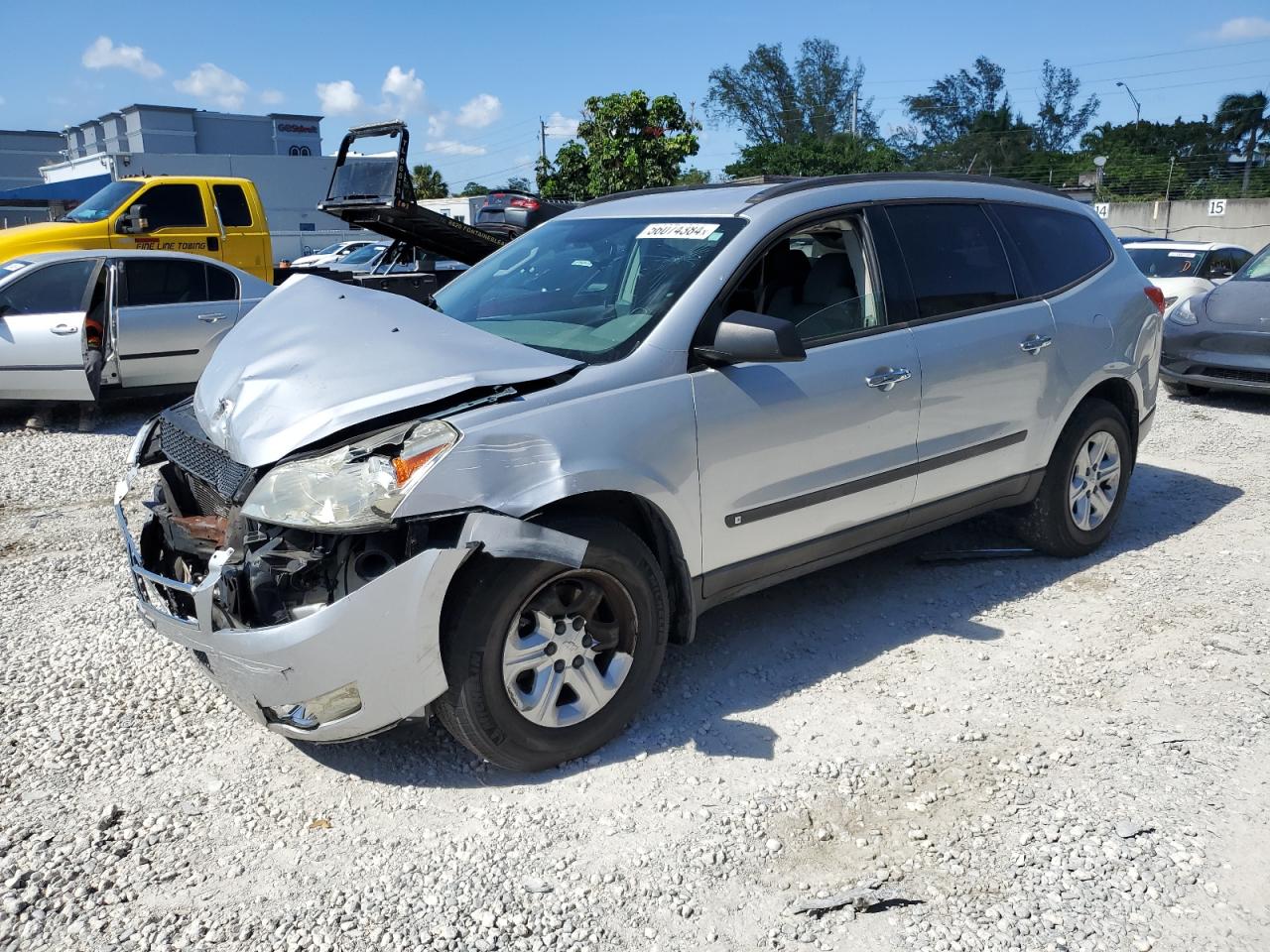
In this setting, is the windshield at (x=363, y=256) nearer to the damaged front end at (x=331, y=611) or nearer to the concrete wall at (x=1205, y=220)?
the damaged front end at (x=331, y=611)

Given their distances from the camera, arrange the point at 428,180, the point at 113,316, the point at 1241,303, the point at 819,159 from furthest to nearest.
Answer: the point at 428,180
the point at 819,159
the point at 1241,303
the point at 113,316

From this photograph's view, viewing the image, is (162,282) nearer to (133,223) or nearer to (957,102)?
(133,223)

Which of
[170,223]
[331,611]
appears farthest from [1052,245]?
[170,223]

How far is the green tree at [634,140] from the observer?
2436 centimetres

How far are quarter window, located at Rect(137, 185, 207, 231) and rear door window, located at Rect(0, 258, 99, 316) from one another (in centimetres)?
376

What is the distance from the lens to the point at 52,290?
8516 millimetres

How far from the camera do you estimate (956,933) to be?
2.62m

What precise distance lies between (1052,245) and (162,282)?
7328mm

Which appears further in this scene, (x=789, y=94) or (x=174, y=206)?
(x=789, y=94)

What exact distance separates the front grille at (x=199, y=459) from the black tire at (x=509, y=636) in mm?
792

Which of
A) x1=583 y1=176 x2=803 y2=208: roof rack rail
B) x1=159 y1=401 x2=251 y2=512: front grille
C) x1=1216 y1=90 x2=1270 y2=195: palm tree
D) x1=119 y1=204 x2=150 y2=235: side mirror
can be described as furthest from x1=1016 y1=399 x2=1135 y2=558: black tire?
x1=1216 y1=90 x2=1270 y2=195: palm tree

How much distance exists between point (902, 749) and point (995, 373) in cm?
183

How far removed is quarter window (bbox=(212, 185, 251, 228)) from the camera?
12742mm

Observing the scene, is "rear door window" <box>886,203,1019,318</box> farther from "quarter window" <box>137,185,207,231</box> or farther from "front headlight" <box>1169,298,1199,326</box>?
"quarter window" <box>137,185,207,231</box>
